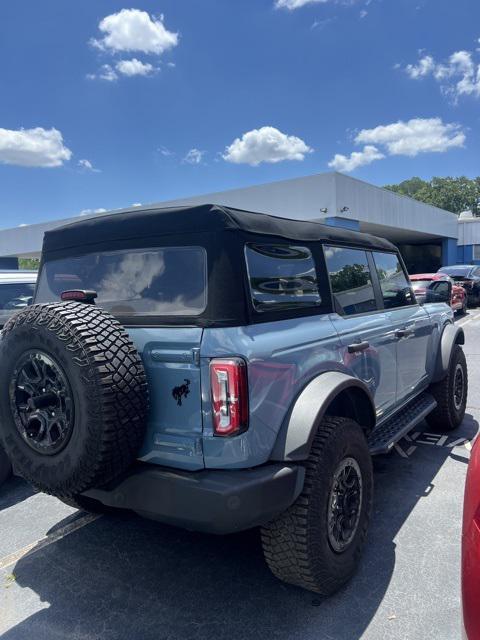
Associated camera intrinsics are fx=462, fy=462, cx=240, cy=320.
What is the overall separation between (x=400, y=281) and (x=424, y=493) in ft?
6.26

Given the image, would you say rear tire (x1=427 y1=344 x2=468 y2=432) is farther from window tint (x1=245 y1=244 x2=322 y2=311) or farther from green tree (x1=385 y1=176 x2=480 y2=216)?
green tree (x1=385 y1=176 x2=480 y2=216)

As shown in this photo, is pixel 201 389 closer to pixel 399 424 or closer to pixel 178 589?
pixel 178 589

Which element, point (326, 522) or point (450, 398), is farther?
point (450, 398)

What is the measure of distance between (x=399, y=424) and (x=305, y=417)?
5.74 feet

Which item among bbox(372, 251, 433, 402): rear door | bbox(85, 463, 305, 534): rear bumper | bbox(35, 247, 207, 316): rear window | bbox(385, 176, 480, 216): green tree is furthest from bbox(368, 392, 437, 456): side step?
bbox(385, 176, 480, 216): green tree

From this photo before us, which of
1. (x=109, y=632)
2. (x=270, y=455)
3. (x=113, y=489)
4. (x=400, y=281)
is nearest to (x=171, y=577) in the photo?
(x=109, y=632)

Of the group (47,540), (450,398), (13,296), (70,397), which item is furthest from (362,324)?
(13,296)

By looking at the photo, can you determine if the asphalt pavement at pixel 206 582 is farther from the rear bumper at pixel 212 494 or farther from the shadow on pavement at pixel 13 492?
the rear bumper at pixel 212 494

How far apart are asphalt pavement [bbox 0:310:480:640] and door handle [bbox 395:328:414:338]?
1195 mm

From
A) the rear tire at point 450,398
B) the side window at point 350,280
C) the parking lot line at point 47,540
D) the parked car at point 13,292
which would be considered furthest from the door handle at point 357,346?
the parked car at point 13,292

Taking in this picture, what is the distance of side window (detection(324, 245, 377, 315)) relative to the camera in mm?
3129

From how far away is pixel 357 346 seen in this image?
2969 millimetres

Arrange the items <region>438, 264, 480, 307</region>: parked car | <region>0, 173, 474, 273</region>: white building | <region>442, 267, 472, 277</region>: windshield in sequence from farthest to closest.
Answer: <region>442, 267, 472, 277</region>: windshield → <region>438, 264, 480, 307</region>: parked car → <region>0, 173, 474, 273</region>: white building

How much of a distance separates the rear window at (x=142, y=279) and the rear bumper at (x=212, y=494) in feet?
2.56
